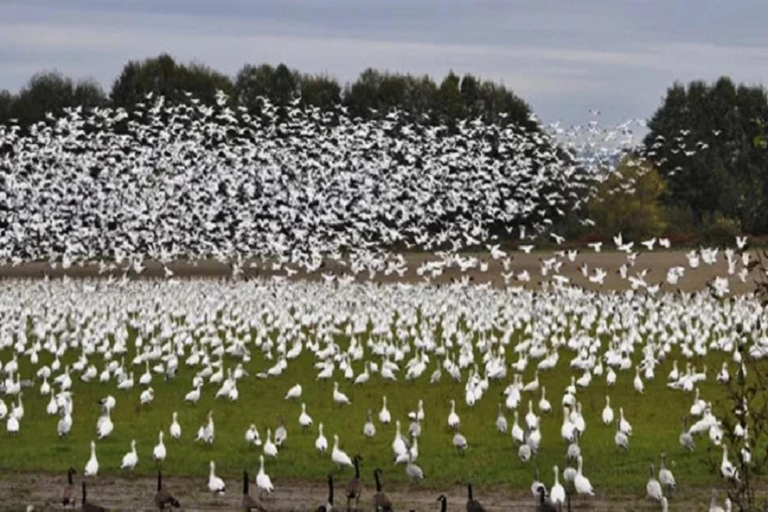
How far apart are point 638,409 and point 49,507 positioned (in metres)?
13.6

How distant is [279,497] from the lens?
23.1 metres

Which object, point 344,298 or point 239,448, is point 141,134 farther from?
point 239,448

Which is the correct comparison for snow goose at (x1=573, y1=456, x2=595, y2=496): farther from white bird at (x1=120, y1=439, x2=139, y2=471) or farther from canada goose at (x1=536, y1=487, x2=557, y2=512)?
white bird at (x1=120, y1=439, x2=139, y2=471)

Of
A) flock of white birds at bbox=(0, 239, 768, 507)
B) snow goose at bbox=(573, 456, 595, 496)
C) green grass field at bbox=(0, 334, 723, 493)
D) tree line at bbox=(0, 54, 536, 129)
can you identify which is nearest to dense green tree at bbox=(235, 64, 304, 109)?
tree line at bbox=(0, 54, 536, 129)

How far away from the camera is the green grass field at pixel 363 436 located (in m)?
25.2

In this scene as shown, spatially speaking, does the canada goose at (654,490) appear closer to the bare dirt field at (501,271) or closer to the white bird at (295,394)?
the white bird at (295,394)

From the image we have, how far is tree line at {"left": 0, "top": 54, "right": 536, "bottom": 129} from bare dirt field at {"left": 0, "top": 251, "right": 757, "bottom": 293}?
19.7 meters

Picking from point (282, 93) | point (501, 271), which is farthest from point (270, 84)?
point (501, 271)

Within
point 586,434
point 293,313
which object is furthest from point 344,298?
point 586,434

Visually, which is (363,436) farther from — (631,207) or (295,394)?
(631,207)

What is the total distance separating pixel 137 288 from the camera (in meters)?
63.9

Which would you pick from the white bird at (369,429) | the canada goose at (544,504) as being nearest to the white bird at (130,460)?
the white bird at (369,429)

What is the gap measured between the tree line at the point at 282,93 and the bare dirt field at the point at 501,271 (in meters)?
19.7

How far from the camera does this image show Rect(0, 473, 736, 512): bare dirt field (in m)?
22.2
